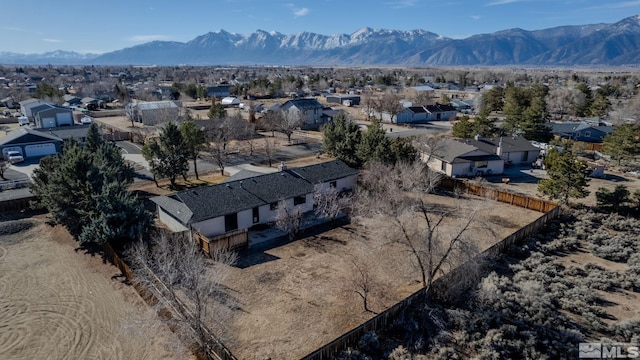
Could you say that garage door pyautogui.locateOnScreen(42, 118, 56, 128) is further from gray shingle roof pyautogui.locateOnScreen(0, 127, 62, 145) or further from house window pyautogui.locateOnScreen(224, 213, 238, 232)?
house window pyautogui.locateOnScreen(224, 213, 238, 232)

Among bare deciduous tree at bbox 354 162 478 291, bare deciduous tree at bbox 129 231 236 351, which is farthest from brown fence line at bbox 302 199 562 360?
bare deciduous tree at bbox 129 231 236 351

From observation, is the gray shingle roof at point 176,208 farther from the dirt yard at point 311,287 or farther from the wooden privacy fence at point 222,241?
the dirt yard at point 311,287

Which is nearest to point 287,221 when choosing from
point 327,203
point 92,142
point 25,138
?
point 327,203

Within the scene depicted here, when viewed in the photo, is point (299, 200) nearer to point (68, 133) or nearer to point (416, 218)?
point (416, 218)

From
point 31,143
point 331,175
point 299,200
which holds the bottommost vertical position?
point 299,200

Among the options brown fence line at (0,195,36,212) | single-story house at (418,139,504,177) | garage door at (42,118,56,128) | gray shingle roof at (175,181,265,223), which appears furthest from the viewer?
garage door at (42,118,56,128)

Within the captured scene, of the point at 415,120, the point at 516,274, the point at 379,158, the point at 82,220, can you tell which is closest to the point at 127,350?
the point at 82,220
